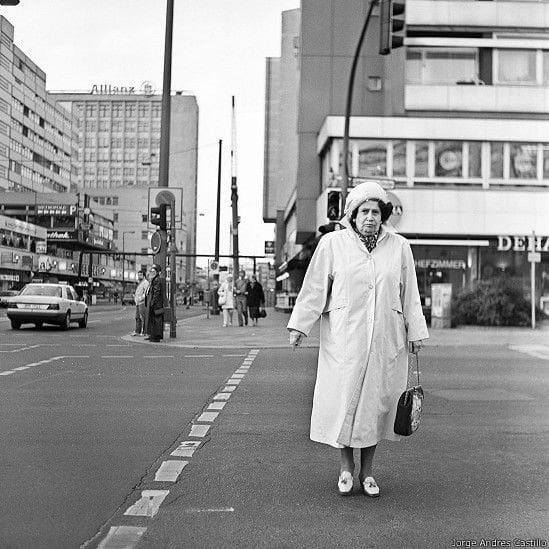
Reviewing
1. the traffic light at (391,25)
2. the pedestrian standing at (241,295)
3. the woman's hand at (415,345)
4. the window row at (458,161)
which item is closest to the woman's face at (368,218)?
the woman's hand at (415,345)

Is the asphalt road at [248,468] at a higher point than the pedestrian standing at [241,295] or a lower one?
lower

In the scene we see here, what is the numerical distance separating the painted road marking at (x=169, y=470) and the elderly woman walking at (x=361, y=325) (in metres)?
1.09

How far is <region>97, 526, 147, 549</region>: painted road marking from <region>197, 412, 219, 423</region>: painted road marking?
11.8 feet

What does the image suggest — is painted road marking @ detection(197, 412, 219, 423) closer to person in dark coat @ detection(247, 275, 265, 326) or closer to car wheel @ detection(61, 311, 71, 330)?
car wheel @ detection(61, 311, 71, 330)

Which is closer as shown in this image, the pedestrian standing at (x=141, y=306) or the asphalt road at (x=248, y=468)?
the asphalt road at (x=248, y=468)

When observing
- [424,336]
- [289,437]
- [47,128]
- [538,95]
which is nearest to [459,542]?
[424,336]

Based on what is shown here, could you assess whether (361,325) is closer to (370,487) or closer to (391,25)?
(370,487)

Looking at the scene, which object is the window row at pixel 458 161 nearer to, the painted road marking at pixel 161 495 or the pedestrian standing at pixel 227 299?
the pedestrian standing at pixel 227 299

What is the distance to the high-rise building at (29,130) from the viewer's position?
102 metres

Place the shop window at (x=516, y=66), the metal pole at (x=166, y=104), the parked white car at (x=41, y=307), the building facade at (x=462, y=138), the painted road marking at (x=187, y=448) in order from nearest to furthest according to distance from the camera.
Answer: the painted road marking at (x=187, y=448), the metal pole at (x=166, y=104), the parked white car at (x=41, y=307), the building facade at (x=462, y=138), the shop window at (x=516, y=66)

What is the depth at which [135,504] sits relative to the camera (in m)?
4.72

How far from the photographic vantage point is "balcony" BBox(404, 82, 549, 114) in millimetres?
34938

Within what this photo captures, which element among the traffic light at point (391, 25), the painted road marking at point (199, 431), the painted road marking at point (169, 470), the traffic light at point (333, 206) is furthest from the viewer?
the traffic light at point (333, 206)

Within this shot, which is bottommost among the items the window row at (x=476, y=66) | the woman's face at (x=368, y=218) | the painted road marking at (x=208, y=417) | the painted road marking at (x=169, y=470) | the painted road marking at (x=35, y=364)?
the painted road marking at (x=35, y=364)
